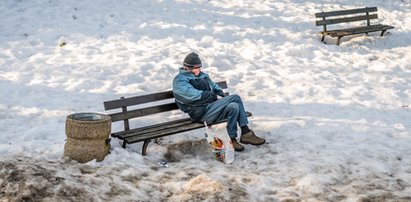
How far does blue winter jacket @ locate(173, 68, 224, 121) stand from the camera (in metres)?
8.27

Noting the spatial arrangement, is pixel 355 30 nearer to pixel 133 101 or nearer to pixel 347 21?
pixel 347 21

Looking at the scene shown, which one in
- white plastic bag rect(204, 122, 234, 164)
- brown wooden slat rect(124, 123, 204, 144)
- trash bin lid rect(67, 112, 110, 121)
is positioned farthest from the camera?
white plastic bag rect(204, 122, 234, 164)

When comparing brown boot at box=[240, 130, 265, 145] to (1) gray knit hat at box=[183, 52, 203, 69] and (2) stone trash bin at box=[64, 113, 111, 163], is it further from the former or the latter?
(2) stone trash bin at box=[64, 113, 111, 163]

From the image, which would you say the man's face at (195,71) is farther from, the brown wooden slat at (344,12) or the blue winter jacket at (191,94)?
the brown wooden slat at (344,12)

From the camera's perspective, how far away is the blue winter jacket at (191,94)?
8.27m

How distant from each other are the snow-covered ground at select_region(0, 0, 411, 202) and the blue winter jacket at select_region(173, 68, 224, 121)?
0.46 m

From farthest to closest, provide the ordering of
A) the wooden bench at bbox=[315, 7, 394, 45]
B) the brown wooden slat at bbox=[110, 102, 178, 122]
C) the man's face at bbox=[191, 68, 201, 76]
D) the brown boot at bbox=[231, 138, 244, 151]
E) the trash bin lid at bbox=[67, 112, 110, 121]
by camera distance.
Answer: the wooden bench at bbox=[315, 7, 394, 45] < the man's face at bbox=[191, 68, 201, 76] < the brown boot at bbox=[231, 138, 244, 151] < the brown wooden slat at bbox=[110, 102, 178, 122] < the trash bin lid at bbox=[67, 112, 110, 121]

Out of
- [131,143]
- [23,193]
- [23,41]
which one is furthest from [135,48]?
[23,193]

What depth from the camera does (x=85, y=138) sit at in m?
7.08

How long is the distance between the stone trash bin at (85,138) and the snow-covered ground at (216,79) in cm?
14

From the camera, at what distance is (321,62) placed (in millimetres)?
12750

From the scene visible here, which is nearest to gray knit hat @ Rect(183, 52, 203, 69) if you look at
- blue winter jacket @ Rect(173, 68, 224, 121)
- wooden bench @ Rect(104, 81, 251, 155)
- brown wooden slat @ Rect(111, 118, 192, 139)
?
blue winter jacket @ Rect(173, 68, 224, 121)

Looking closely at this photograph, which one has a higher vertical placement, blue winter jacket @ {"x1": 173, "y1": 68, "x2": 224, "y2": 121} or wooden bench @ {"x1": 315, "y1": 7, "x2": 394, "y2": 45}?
wooden bench @ {"x1": 315, "y1": 7, "x2": 394, "y2": 45}

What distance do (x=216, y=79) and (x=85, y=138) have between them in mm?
4732
